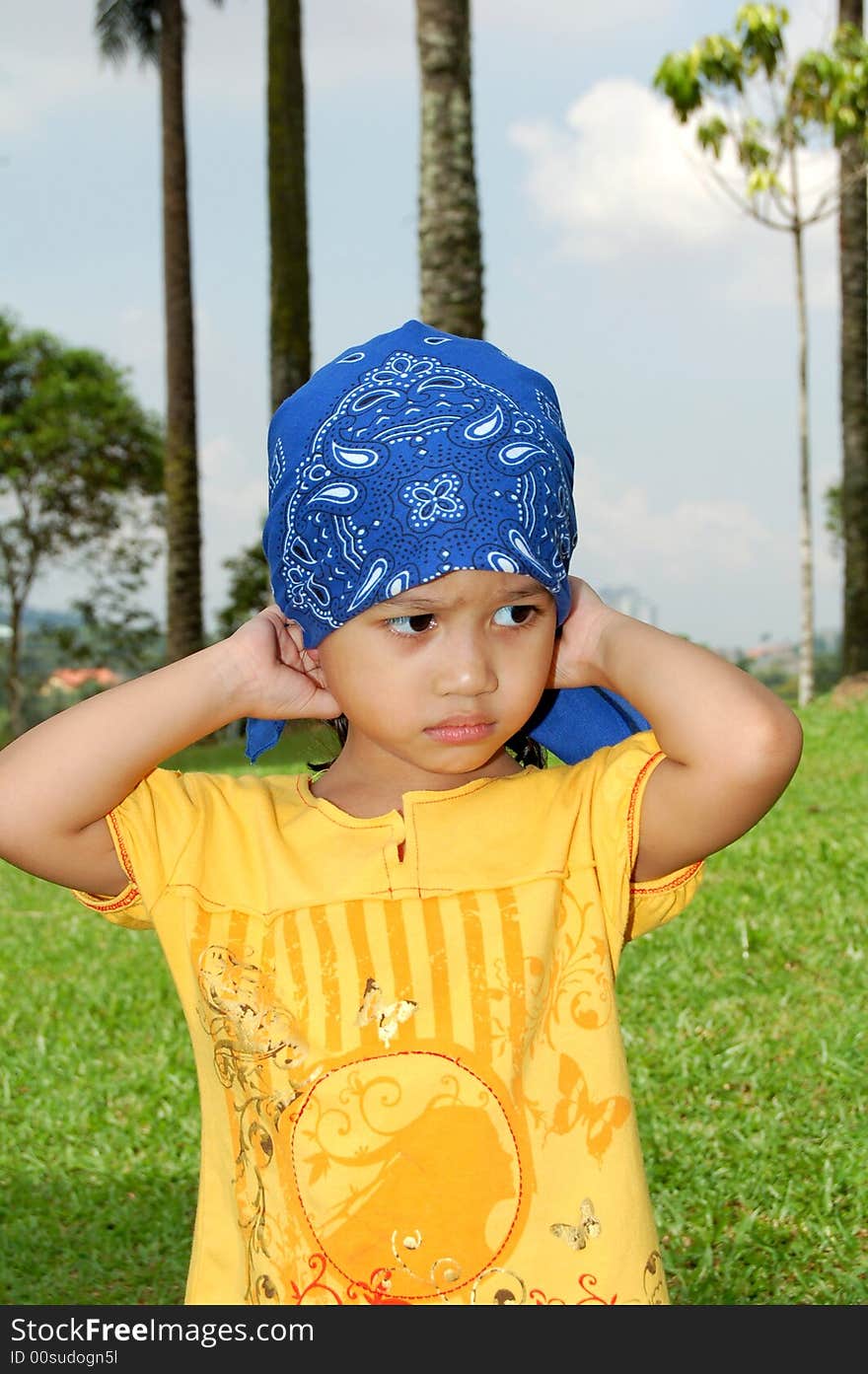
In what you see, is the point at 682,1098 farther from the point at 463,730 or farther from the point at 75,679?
the point at 75,679

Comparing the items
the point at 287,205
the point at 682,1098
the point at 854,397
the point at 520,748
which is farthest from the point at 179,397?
the point at 520,748

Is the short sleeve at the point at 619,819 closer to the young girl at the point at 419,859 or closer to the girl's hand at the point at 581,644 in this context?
the young girl at the point at 419,859

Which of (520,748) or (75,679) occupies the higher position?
(520,748)

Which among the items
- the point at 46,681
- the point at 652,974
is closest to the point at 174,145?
the point at 46,681

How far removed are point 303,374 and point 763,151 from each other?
445 centimetres

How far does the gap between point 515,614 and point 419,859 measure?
1.21 feet

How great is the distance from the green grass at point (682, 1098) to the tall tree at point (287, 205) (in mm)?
7362

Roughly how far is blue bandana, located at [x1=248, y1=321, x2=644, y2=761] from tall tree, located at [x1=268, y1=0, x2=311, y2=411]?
35.3 ft

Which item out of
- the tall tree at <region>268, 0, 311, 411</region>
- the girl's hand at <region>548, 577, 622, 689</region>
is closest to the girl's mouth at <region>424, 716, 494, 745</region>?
the girl's hand at <region>548, 577, 622, 689</region>

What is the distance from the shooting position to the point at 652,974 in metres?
5.33

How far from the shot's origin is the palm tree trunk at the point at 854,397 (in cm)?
1411

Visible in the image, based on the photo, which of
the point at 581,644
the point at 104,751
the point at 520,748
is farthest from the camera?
the point at 520,748

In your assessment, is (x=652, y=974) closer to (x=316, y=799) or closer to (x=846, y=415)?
(x=316, y=799)

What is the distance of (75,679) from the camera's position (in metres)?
23.6
